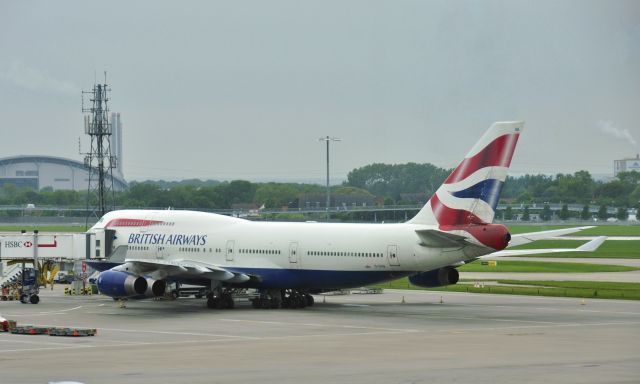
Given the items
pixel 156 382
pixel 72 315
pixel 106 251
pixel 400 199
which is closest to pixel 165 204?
pixel 400 199

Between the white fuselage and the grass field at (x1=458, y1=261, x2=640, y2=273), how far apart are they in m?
34.6

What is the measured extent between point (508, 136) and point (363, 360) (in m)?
18.2

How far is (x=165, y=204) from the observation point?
5640 inches

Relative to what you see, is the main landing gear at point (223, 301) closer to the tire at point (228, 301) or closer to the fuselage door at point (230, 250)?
the tire at point (228, 301)

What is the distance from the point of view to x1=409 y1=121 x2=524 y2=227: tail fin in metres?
50.2

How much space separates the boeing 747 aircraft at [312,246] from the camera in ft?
165

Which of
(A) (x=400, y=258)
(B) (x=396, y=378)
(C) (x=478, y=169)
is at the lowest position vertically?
(B) (x=396, y=378)

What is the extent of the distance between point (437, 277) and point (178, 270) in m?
13.0

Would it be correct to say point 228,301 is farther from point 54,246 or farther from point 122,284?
point 54,246

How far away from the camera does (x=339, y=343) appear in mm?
40625

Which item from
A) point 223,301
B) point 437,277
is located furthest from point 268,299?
point 437,277

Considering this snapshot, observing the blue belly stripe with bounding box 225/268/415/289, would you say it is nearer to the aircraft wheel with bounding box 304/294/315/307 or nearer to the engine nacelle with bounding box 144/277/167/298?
the aircraft wheel with bounding box 304/294/315/307

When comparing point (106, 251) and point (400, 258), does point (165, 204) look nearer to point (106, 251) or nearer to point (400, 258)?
point (106, 251)

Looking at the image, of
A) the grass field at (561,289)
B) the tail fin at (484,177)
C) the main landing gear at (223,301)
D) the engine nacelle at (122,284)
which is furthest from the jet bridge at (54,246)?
the tail fin at (484,177)
